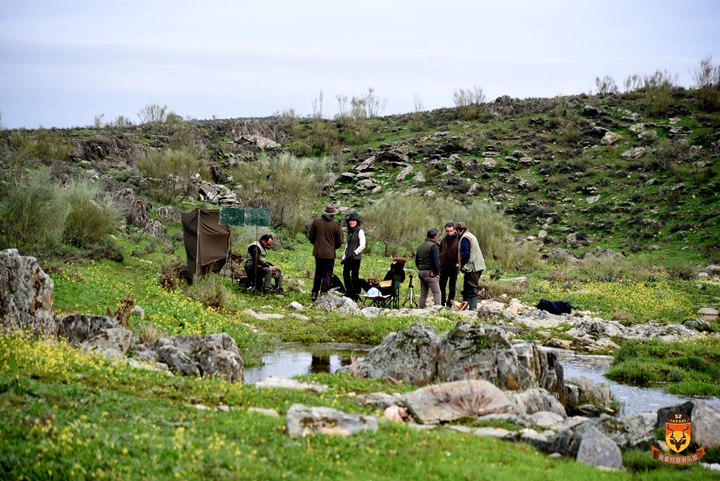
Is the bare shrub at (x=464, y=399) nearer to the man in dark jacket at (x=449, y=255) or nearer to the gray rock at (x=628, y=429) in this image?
the gray rock at (x=628, y=429)

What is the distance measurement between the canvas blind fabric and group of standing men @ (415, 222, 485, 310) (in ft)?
16.8

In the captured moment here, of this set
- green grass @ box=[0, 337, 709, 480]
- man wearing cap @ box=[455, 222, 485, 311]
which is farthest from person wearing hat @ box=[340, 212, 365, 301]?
green grass @ box=[0, 337, 709, 480]

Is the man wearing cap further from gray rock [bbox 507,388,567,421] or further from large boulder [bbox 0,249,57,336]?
large boulder [bbox 0,249,57,336]

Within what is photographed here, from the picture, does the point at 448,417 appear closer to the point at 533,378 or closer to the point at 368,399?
the point at 368,399

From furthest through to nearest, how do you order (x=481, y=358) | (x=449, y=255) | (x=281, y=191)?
(x=281, y=191), (x=449, y=255), (x=481, y=358)

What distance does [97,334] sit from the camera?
31.2 feet

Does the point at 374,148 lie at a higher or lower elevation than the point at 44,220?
higher

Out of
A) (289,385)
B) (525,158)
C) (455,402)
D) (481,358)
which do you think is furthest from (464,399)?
(525,158)

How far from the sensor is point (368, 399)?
8.02m

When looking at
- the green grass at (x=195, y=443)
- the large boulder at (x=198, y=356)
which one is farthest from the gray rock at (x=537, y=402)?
the large boulder at (x=198, y=356)

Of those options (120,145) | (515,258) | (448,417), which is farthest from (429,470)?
(120,145)

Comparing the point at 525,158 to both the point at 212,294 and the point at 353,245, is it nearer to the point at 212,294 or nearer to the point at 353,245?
the point at 353,245

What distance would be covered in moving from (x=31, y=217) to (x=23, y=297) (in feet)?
27.8

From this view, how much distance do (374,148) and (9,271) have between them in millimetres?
51219
